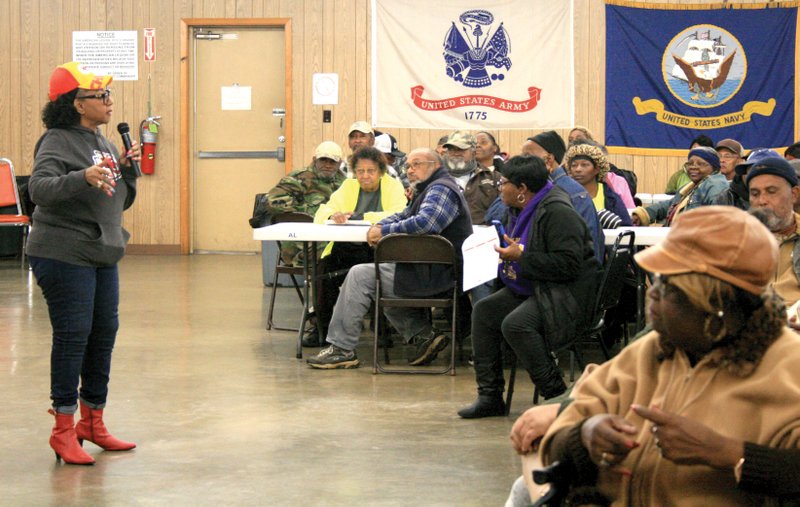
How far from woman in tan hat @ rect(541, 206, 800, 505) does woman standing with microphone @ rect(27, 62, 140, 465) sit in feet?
7.53

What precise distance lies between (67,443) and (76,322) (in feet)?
1.48

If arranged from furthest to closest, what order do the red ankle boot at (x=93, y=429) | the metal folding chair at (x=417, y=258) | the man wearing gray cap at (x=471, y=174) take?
the man wearing gray cap at (x=471, y=174) → the metal folding chair at (x=417, y=258) → the red ankle boot at (x=93, y=429)

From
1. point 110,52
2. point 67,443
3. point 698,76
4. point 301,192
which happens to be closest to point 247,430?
point 67,443

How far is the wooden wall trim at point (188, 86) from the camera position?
1134 cm

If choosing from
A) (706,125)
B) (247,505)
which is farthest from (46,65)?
(247,505)

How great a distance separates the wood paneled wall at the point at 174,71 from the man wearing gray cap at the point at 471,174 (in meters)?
4.38

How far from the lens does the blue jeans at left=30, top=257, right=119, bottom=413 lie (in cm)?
365

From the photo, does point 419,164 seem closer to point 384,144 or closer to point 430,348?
point 430,348

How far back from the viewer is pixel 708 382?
1701 mm

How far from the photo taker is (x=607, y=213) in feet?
19.6

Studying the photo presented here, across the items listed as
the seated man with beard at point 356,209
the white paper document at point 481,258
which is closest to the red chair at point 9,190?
the seated man with beard at point 356,209

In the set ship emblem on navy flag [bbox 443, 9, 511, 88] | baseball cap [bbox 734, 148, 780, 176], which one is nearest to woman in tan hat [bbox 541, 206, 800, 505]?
baseball cap [bbox 734, 148, 780, 176]

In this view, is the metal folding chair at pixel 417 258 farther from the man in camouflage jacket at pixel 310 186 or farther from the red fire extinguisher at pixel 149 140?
the red fire extinguisher at pixel 149 140

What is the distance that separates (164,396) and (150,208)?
6.94m
